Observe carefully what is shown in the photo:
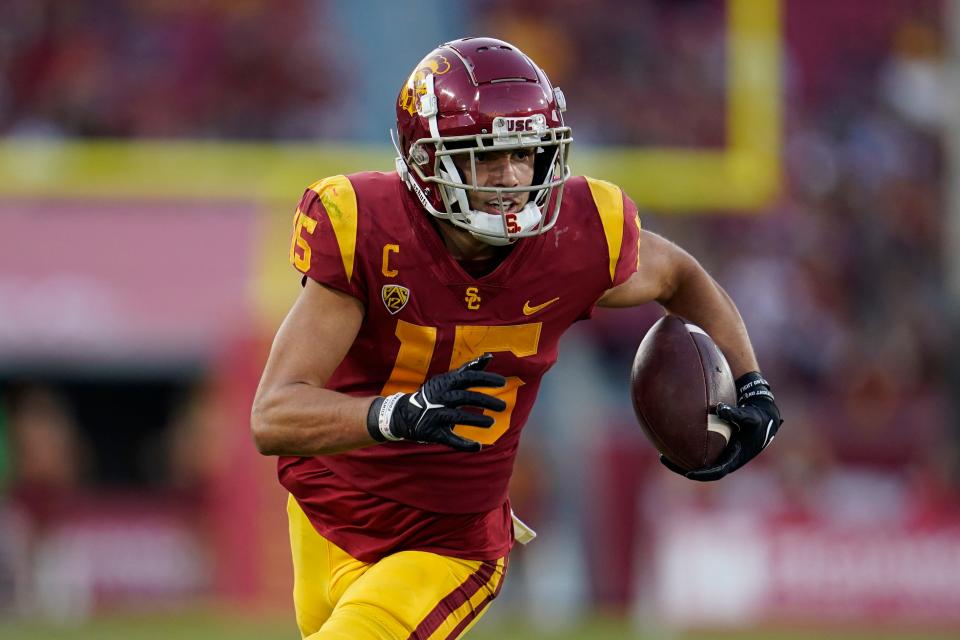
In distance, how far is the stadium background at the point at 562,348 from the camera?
904cm

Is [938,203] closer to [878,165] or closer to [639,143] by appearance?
[878,165]

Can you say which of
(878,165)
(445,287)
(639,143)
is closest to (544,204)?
(445,287)

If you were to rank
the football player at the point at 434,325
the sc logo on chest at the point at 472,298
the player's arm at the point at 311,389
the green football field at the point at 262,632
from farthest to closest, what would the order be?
the green football field at the point at 262,632
the sc logo on chest at the point at 472,298
the football player at the point at 434,325
the player's arm at the point at 311,389

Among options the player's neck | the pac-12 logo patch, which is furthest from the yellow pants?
the player's neck

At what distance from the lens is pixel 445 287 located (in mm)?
3760

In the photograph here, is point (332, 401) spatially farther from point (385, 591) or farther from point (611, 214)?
point (611, 214)

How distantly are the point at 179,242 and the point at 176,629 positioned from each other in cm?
270

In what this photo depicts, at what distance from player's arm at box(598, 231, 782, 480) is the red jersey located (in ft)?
0.46

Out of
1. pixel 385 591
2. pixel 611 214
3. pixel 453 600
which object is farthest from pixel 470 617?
pixel 611 214

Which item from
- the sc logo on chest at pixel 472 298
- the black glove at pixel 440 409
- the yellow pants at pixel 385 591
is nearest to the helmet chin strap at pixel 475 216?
the sc logo on chest at pixel 472 298

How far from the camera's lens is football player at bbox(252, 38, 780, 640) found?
3.64 meters

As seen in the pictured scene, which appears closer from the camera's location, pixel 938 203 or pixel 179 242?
pixel 179 242

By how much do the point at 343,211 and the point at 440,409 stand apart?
23.8 inches

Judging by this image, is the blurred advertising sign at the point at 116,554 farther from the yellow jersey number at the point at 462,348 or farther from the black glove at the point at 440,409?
the black glove at the point at 440,409
